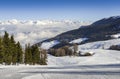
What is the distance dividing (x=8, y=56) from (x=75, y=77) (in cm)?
8289

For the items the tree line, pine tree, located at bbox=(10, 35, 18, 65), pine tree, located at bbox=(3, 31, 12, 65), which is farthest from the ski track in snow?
pine tree, located at bbox=(10, 35, 18, 65)

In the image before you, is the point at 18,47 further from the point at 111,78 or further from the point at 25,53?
the point at 111,78

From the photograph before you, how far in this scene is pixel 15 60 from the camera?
11000 centimetres

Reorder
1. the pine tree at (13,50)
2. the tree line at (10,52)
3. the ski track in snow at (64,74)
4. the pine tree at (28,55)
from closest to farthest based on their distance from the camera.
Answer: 1. the ski track in snow at (64,74)
2. the tree line at (10,52)
3. the pine tree at (13,50)
4. the pine tree at (28,55)

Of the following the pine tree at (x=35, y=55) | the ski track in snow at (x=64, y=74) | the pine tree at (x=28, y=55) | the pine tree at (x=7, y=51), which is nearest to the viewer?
the ski track in snow at (x=64, y=74)

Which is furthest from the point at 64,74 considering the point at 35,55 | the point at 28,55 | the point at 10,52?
the point at 35,55

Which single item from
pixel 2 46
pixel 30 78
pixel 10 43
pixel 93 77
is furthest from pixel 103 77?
pixel 10 43

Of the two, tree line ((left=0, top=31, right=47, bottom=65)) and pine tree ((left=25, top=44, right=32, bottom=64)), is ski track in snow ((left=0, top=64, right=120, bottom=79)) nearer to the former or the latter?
tree line ((left=0, top=31, right=47, bottom=65))

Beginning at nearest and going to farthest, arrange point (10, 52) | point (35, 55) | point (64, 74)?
point (64, 74), point (10, 52), point (35, 55)

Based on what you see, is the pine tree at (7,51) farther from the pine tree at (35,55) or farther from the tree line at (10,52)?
the pine tree at (35,55)

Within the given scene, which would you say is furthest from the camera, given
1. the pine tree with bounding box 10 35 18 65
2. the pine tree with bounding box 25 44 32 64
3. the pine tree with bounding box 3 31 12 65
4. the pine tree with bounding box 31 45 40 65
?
the pine tree with bounding box 31 45 40 65

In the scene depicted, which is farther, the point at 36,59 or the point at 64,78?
the point at 36,59

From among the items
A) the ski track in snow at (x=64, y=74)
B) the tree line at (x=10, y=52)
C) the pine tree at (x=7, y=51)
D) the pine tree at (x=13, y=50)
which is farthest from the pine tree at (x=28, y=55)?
the ski track in snow at (x=64, y=74)

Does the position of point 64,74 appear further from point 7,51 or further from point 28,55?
point 28,55
